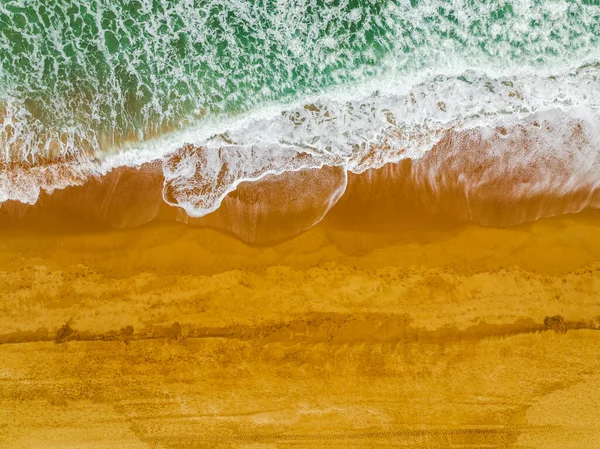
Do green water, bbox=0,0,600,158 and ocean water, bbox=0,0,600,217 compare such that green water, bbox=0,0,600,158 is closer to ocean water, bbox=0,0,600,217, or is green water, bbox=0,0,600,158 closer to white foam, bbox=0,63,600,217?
ocean water, bbox=0,0,600,217

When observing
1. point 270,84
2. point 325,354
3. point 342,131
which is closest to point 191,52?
point 270,84

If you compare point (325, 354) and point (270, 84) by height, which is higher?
point (270, 84)

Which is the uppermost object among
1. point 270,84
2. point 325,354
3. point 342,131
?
point 270,84

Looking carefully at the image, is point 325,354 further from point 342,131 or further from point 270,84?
point 270,84

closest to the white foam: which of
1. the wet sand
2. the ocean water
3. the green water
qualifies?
the ocean water

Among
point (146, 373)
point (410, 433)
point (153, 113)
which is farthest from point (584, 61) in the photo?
point (146, 373)

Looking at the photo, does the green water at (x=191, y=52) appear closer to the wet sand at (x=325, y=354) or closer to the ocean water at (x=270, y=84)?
the ocean water at (x=270, y=84)

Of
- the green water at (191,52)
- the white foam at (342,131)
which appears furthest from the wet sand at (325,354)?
the green water at (191,52)
